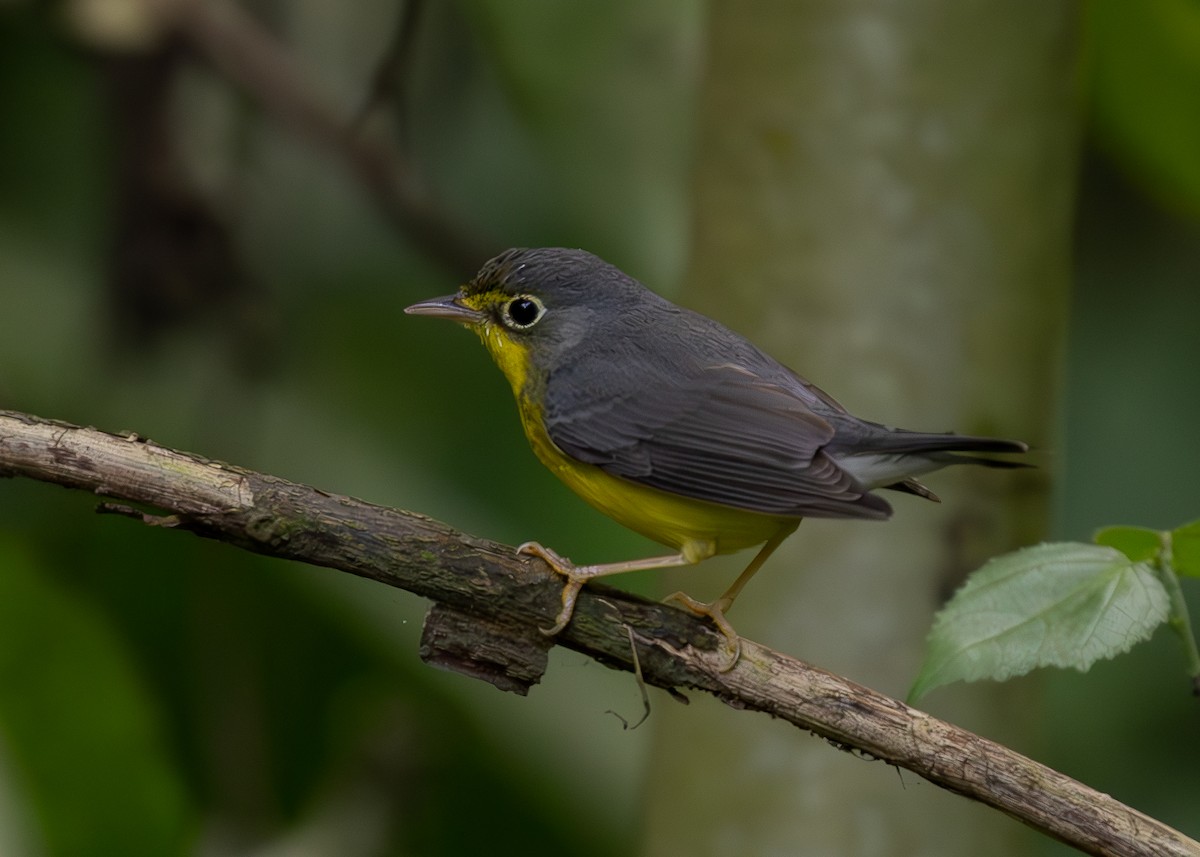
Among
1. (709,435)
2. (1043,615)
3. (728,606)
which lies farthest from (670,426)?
(1043,615)

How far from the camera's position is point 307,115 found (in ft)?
Answer: 13.6

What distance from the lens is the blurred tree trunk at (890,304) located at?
3.09m

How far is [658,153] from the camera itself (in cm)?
469

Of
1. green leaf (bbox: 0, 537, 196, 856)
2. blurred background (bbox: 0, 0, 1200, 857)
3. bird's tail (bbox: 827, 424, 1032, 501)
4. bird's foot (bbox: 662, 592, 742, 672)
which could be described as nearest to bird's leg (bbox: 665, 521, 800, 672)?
bird's foot (bbox: 662, 592, 742, 672)

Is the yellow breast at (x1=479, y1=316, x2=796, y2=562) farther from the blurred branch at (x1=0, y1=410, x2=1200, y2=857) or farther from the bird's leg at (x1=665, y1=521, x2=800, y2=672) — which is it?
the blurred branch at (x1=0, y1=410, x2=1200, y2=857)

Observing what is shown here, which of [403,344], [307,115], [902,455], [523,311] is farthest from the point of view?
[403,344]

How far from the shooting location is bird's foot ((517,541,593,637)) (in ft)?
7.43

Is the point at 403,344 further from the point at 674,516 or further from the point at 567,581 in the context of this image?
the point at 567,581

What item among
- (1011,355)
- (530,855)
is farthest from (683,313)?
(530,855)

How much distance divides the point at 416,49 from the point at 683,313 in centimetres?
229

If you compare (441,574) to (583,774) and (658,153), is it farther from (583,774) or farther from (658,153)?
(658,153)

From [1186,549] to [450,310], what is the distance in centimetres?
170

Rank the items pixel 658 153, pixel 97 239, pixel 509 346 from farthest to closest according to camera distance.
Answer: pixel 658 153
pixel 97 239
pixel 509 346

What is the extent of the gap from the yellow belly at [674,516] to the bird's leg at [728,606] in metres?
0.07
